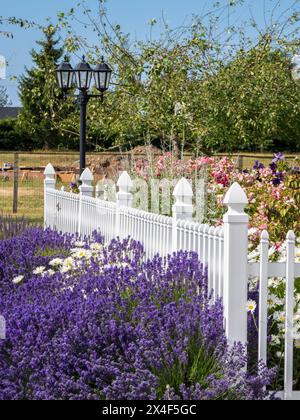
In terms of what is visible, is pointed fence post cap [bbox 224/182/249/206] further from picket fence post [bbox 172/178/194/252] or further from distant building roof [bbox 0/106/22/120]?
distant building roof [bbox 0/106/22/120]

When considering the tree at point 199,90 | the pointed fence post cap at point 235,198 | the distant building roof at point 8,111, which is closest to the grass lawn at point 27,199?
the tree at point 199,90

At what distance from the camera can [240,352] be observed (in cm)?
461

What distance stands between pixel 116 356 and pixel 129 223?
333 centimetres

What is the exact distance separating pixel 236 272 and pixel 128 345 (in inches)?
31.6


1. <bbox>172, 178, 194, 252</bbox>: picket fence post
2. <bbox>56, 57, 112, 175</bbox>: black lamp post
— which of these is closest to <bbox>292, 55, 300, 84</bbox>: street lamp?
<bbox>56, 57, 112, 175</bbox>: black lamp post

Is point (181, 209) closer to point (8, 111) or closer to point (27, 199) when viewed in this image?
point (27, 199)

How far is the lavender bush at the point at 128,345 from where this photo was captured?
4.29 m

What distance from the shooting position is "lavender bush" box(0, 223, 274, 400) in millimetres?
4289

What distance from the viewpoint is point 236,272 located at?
4859 mm

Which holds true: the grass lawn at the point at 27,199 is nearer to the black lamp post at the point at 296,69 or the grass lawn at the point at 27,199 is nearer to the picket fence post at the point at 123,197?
the black lamp post at the point at 296,69

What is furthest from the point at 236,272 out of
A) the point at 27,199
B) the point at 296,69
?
the point at 27,199

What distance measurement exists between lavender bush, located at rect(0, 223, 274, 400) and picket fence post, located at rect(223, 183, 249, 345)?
0.09m
